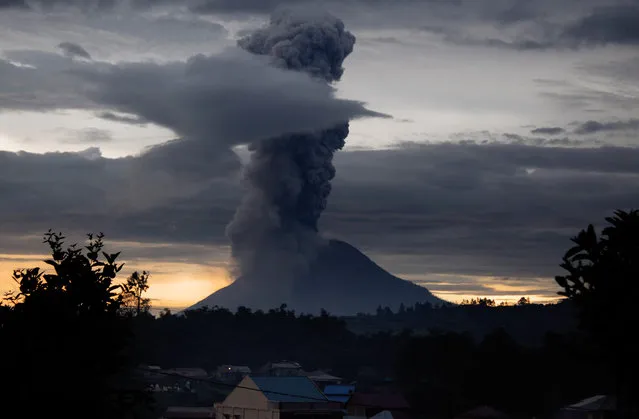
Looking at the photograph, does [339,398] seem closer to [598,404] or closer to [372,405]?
[372,405]

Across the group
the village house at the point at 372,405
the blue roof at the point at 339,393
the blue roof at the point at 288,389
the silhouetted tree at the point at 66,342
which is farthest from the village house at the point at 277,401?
the silhouetted tree at the point at 66,342

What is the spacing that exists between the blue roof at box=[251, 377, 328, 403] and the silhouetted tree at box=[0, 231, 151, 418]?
54.6 metres

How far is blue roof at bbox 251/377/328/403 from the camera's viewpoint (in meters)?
103

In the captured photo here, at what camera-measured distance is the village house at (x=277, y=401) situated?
10156cm

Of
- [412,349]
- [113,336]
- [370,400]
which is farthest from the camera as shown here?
[412,349]

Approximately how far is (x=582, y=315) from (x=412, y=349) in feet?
350

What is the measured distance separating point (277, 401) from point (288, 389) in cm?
376

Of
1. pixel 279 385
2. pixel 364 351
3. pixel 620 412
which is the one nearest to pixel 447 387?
pixel 279 385

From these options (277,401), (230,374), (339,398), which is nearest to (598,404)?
(277,401)

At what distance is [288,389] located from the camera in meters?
105

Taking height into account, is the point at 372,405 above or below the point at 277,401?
below

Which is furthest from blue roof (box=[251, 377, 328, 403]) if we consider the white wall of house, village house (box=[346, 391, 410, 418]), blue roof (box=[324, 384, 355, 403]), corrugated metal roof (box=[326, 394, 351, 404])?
blue roof (box=[324, 384, 355, 403])

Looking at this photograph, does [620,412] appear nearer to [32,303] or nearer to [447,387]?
[32,303]

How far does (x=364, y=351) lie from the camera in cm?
19888
